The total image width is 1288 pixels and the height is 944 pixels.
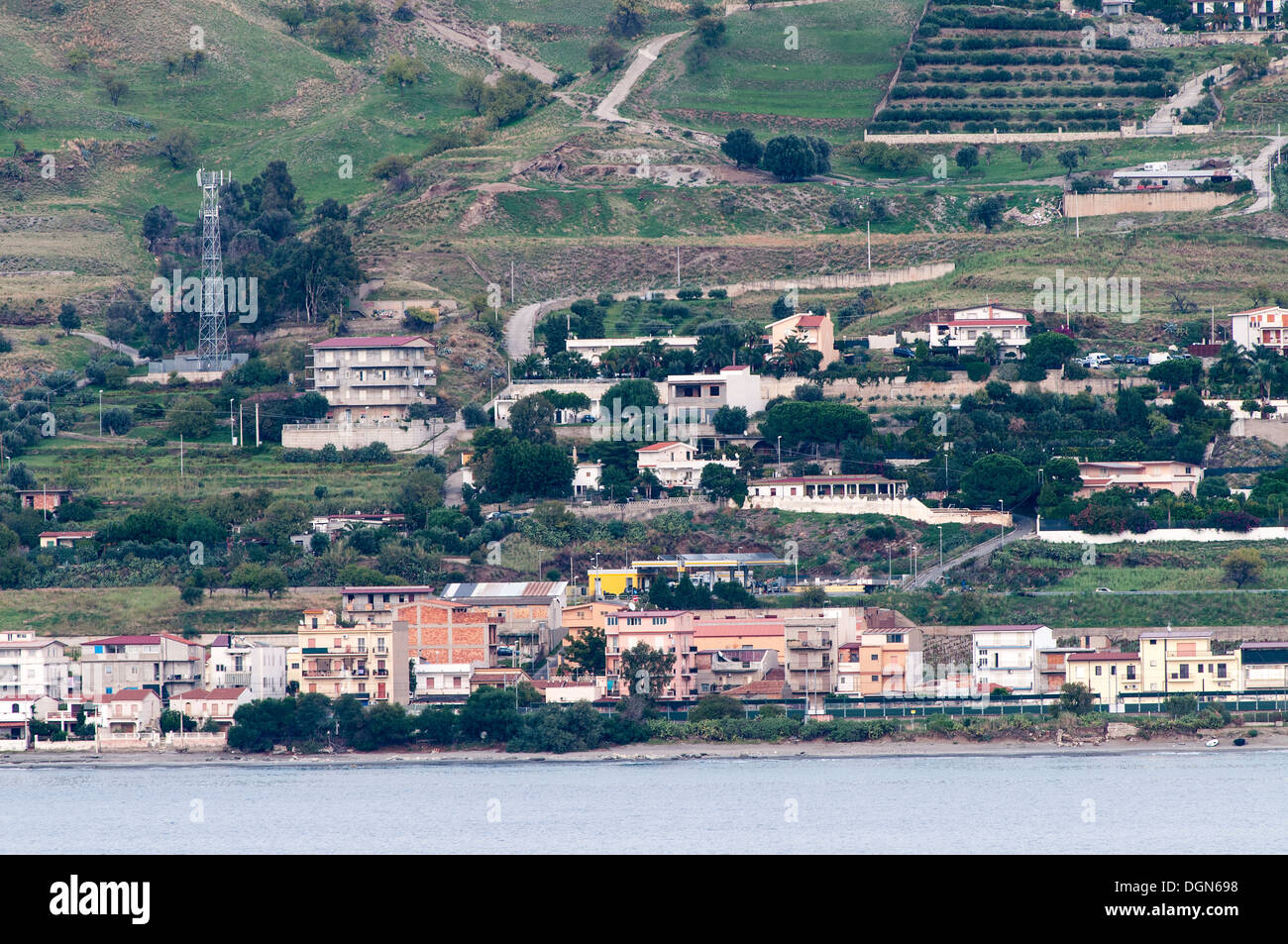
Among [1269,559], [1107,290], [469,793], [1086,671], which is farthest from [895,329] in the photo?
[469,793]

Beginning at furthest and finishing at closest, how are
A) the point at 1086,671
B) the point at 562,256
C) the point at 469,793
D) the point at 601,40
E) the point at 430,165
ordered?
the point at 601,40
the point at 430,165
the point at 562,256
the point at 1086,671
the point at 469,793

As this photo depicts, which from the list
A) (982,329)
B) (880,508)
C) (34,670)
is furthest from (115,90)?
(34,670)

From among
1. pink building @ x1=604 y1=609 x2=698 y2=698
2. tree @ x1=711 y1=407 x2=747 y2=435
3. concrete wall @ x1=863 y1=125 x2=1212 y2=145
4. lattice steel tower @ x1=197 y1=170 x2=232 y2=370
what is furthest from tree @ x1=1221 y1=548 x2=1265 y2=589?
concrete wall @ x1=863 y1=125 x2=1212 y2=145

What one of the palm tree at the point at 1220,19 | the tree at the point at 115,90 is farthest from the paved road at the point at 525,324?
the palm tree at the point at 1220,19

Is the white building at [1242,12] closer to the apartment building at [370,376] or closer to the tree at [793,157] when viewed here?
the tree at [793,157]

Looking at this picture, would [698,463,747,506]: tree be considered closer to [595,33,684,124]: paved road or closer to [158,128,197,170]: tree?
[595,33,684,124]: paved road

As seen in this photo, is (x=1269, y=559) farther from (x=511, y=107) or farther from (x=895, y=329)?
(x=511, y=107)
